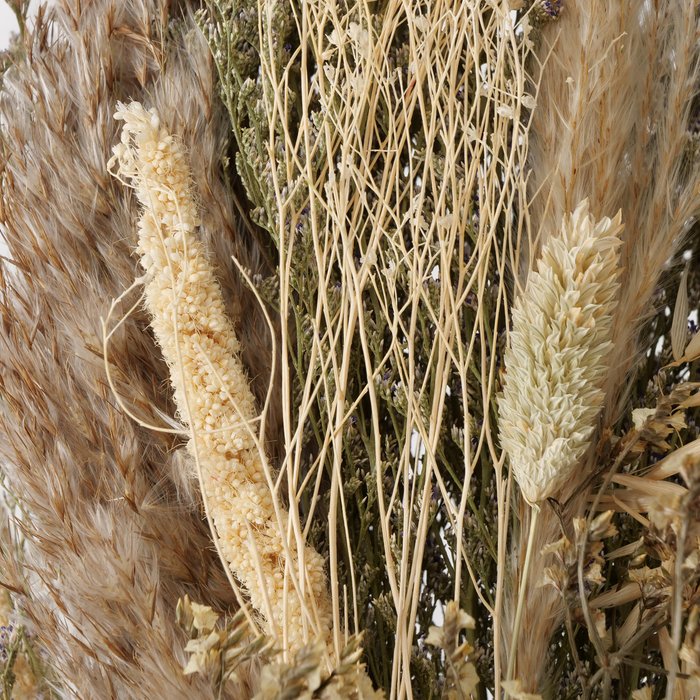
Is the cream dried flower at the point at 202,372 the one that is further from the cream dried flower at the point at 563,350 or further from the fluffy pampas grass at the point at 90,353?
the cream dried flower at the point at 563,350

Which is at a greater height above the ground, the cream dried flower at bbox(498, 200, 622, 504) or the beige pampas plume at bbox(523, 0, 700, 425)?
the beige pampas plume at bbox(523, 0, 700, 425)

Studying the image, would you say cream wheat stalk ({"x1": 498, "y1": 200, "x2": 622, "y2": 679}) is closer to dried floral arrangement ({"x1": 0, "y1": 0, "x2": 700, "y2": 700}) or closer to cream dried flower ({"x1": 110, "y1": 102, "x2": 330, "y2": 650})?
dried floral arrangement ({"x1": 0, "y1": 0, "x2": 700, "y2": 700})

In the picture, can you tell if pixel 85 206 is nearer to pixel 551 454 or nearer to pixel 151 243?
pixel 151 243

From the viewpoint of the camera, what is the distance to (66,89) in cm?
60

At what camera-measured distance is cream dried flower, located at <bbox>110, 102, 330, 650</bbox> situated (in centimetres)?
53

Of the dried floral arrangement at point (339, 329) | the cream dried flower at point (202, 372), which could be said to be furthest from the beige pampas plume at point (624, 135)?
the cream dried flower at point (202, 372)

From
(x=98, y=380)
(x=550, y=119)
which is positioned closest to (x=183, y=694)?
(x=98, y=380)

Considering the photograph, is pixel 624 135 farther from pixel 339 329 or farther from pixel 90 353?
pixel 90 353

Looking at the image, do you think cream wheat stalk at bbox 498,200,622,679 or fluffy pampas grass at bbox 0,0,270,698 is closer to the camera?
cream wheat stalk at bbox 498,200,622,679

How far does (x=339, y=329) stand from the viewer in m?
0.50

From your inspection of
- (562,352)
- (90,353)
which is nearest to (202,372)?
(90,353)

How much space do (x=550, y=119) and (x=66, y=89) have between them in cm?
36

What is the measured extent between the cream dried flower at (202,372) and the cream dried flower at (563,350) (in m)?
0.17

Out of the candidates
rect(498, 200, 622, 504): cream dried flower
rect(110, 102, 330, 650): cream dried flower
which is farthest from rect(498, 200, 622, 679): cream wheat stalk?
rect(110, 102, 330, 650): cream dried flower
